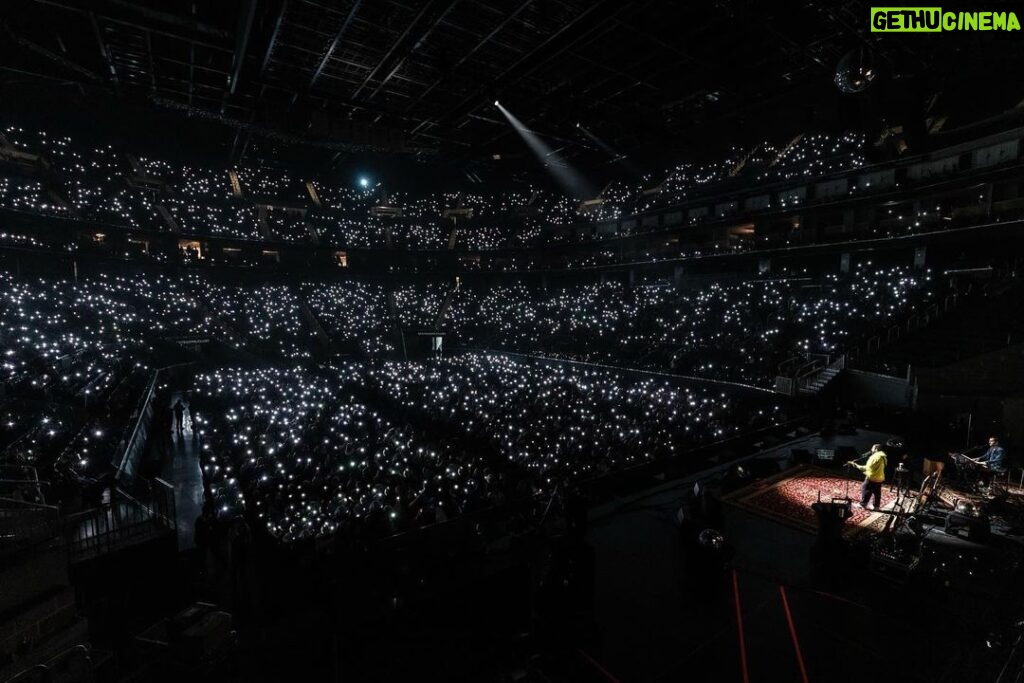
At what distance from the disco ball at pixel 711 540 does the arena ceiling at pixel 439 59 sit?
925cm

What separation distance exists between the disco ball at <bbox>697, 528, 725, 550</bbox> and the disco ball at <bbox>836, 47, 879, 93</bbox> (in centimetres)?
681

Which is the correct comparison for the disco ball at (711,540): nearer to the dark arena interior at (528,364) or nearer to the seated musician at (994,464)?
the dark arena interior at (528,364)

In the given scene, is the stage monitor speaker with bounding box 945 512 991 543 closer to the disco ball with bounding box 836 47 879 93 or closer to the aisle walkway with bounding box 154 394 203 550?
the disco ball with bounding box 836 47 879 93

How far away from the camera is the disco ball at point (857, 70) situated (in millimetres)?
6336

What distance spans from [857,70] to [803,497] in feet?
22.9

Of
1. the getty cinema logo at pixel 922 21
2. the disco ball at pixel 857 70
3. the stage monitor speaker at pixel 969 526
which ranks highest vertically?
the getty cinema logo at pixel 922 21

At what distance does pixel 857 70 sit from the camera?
6438mm

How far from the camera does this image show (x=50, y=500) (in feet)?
21.6

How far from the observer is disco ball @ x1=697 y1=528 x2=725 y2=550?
5.12 metres

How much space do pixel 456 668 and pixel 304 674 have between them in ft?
4.63

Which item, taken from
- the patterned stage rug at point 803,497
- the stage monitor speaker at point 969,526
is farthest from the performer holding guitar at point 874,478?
the stage monitor speaker at point 969,526

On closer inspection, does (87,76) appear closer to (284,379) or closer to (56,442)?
(284,379)

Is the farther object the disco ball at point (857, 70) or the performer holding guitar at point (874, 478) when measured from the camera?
the performer holding guitar at point (874, 478)

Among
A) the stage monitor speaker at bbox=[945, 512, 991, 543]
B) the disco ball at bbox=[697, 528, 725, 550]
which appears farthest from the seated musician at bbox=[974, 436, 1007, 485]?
the disco ball at bbox=[697, 528, 725, 550]
